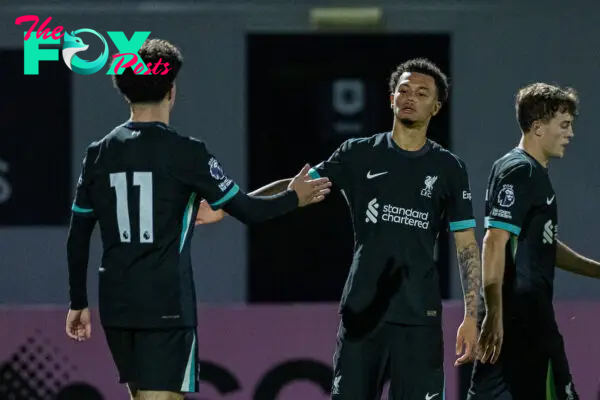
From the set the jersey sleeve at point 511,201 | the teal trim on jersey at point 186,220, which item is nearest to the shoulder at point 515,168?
the jersey sleeve at point 511,201

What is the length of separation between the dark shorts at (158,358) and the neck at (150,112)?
0.82 m

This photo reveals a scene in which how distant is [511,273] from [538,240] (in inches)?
7.1

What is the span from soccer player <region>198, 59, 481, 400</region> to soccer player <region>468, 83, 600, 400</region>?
Answer: 0.10 metres

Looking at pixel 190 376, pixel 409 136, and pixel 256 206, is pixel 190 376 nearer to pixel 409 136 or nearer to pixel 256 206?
pixel 256 206

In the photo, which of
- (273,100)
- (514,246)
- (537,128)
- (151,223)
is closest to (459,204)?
(514,246)

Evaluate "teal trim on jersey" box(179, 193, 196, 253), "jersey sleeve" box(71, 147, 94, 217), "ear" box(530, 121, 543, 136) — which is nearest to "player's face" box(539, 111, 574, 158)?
"ear" box(530, 121, 543, 136)

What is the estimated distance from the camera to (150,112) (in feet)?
19.2

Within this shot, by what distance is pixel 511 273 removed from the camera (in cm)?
629

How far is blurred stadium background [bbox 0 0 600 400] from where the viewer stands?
1176 cm

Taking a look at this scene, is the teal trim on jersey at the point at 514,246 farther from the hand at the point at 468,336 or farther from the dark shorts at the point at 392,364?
the dark shorts at the point at 392,364

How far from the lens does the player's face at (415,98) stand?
6.24 meters

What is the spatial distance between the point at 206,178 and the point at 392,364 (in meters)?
1.11

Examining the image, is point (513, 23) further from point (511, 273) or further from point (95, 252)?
point (511, 273)

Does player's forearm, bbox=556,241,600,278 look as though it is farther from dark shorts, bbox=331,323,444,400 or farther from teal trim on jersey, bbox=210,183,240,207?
teal trim on jersey, bbox=210,183,240,207
